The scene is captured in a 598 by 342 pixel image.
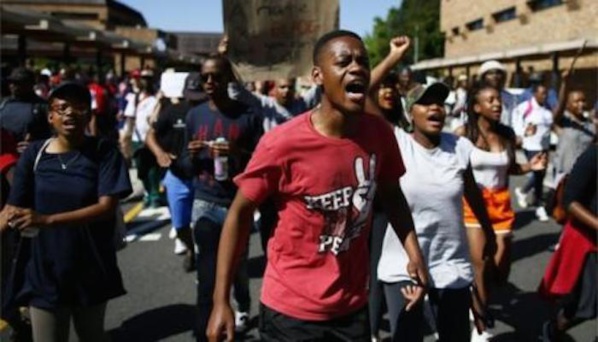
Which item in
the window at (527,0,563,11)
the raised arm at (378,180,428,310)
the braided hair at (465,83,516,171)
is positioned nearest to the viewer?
the raised arm at (378,180,428,310)

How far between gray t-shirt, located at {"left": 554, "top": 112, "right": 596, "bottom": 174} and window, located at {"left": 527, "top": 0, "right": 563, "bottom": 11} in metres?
21.5

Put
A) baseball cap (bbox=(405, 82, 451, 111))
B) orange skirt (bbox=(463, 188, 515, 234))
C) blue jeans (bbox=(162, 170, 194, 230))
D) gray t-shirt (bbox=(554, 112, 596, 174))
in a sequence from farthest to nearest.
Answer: gray t-shirt (bbox=(554, 112, 596, 174))
blue jeans (bbox=(162, 170, 194, 230))
orange skirt (bbox=(463, 188, 515, 234))
baseball cap (bbox=(405, 82, 451, 111))

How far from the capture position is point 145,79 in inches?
432

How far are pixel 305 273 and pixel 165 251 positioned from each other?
16.8 feet

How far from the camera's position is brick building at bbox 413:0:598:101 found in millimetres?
21172

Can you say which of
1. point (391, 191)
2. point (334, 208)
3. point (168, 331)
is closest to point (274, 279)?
point (334, 208)

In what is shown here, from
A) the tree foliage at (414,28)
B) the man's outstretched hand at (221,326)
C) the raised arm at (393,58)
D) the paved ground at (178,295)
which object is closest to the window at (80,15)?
the tree foliage at (414,28)

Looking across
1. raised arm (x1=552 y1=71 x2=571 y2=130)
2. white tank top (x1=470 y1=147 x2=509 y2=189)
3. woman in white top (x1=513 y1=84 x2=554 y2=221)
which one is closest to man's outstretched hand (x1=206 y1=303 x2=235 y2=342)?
white tank top (x1=470 y1=147 x2=509 y2=189)

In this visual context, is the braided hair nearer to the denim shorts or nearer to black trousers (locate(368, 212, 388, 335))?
black trousers (locate(368, 212, 388, 335))

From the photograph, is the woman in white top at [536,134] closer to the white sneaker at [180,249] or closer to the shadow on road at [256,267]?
the shadow on road at [256,267]

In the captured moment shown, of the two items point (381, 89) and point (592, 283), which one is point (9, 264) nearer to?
point (381, 89)

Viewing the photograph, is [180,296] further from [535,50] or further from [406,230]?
[535,50]

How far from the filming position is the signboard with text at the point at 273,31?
15.6 ft

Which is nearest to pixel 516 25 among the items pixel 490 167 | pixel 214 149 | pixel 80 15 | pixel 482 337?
pixel 490 167
